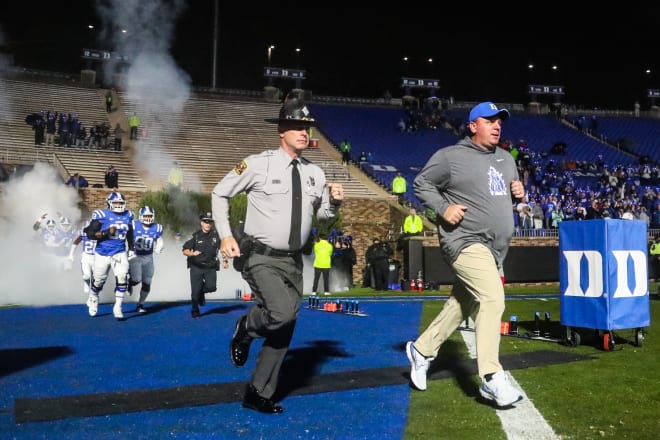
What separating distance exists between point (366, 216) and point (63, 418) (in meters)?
24.3

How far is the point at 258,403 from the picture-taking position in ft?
16.5

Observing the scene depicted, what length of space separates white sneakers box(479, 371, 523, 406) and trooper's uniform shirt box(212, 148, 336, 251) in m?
1.66

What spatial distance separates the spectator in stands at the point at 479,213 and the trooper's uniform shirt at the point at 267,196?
0.89 meters

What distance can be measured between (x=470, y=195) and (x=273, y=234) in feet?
4.88

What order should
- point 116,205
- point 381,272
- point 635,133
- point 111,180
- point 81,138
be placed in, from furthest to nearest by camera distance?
point 635,133, point 81,138, point 111,180, point 381,272, point 116,205

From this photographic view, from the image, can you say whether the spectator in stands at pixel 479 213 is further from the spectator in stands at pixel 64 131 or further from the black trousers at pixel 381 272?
the spectator in stands at pixel 64 131

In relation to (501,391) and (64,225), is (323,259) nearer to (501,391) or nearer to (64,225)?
(64,225)

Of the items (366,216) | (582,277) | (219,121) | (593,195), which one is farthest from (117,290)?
(219,121)

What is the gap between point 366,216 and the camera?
1136 inches

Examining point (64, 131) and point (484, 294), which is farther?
point (64, 131)

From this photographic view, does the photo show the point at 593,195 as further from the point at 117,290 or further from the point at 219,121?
the point at 117,290

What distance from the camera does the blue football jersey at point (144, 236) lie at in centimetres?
1409

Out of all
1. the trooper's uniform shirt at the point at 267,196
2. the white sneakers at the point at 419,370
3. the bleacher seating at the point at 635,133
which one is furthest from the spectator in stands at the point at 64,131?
the bleacher seating at the point at 635,133

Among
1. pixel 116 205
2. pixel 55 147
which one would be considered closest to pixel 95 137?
pixel 55 147
